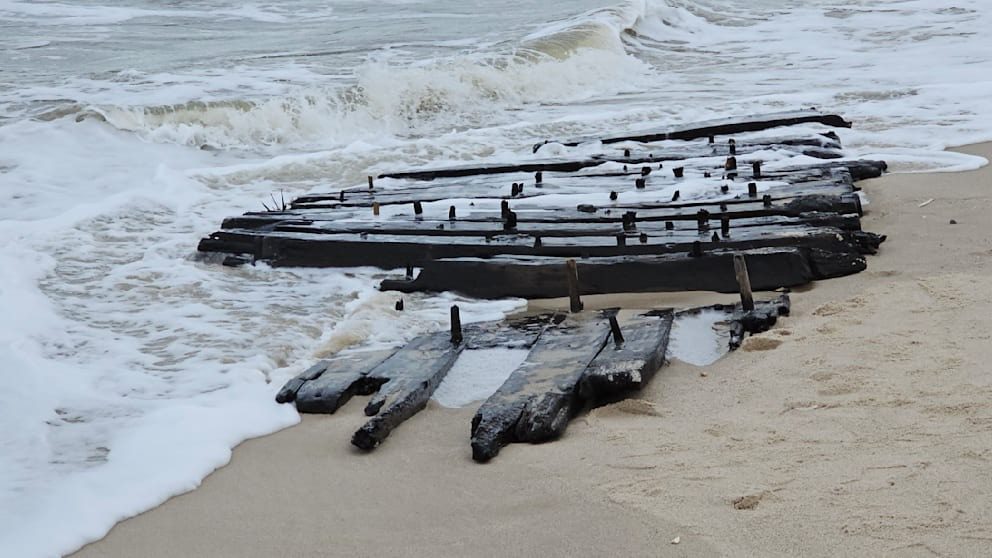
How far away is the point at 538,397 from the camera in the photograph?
458 cm

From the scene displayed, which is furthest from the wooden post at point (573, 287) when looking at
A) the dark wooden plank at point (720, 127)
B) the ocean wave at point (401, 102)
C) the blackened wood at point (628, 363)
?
the ocean wave at point (401, 102)

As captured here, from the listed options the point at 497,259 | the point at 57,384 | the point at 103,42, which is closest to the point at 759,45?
the point at 103,42

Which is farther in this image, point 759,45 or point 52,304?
point 759,45

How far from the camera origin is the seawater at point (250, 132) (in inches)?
204

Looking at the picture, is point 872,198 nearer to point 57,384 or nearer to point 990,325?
point 990,325

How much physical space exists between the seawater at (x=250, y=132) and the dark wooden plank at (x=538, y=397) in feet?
1.34

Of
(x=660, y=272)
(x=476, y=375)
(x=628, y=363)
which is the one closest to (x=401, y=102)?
(x=660, y=272)

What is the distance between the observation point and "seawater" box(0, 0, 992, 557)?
17.0ft

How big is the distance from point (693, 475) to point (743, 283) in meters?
2.01

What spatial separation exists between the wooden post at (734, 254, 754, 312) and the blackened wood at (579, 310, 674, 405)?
0.44 metres

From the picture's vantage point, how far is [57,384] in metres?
5.66

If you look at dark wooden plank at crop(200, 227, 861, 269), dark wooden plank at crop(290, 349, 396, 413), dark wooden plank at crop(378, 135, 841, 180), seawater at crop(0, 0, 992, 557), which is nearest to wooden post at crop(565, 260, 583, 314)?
seawater at crop(0, 0, 992, 557)

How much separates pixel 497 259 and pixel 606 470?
2831mm

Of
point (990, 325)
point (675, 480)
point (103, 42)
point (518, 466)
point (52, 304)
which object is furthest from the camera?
point (103, 42)
